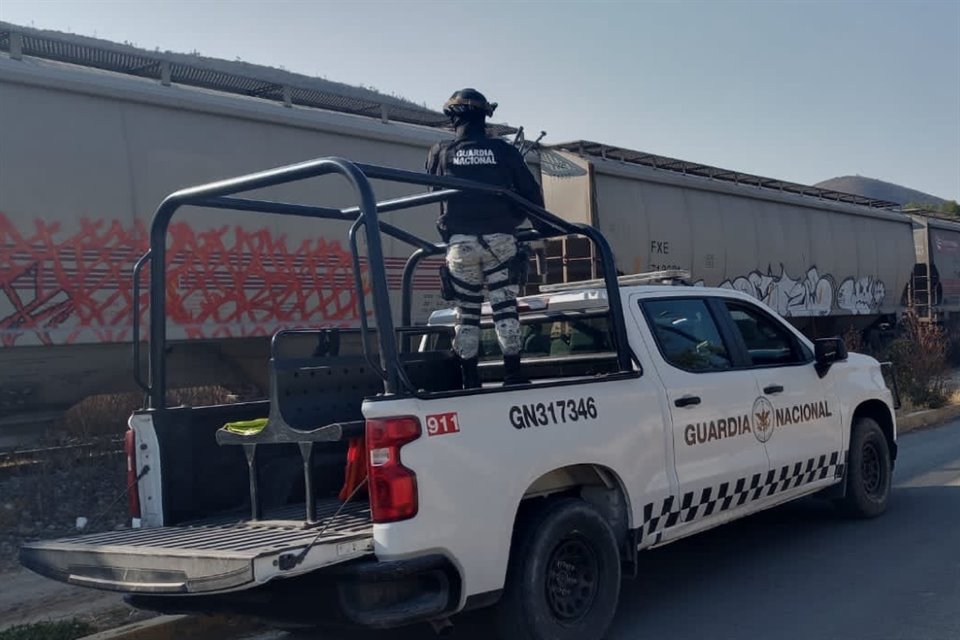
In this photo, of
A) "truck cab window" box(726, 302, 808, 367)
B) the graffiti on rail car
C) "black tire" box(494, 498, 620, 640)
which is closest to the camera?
"black tire" box(494, 498, 620, 640)

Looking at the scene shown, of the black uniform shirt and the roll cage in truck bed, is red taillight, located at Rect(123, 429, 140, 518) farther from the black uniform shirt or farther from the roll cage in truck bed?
the black uniform shirt

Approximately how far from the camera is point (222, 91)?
10297mm

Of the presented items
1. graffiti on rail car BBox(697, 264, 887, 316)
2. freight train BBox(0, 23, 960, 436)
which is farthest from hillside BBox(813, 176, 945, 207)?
freight train BBox(0, 23, 960, 436)

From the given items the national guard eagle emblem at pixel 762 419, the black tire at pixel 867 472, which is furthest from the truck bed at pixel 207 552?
the black tire at pixel 867 472

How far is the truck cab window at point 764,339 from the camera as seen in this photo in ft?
20.7

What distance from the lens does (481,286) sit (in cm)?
525

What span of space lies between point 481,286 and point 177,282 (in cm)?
474

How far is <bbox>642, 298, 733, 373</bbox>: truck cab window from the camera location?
555 cm

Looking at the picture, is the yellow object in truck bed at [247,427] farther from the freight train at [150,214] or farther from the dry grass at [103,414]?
the dry grass at [103,414]

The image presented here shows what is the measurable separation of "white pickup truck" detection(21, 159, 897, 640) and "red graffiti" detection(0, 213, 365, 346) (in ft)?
11.7

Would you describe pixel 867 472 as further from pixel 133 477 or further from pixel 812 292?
pixel 812 292

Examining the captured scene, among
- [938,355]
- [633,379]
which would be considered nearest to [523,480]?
[633,379]

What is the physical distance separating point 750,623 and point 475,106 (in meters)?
3.08

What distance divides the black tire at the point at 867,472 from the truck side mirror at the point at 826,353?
2.37 ft
